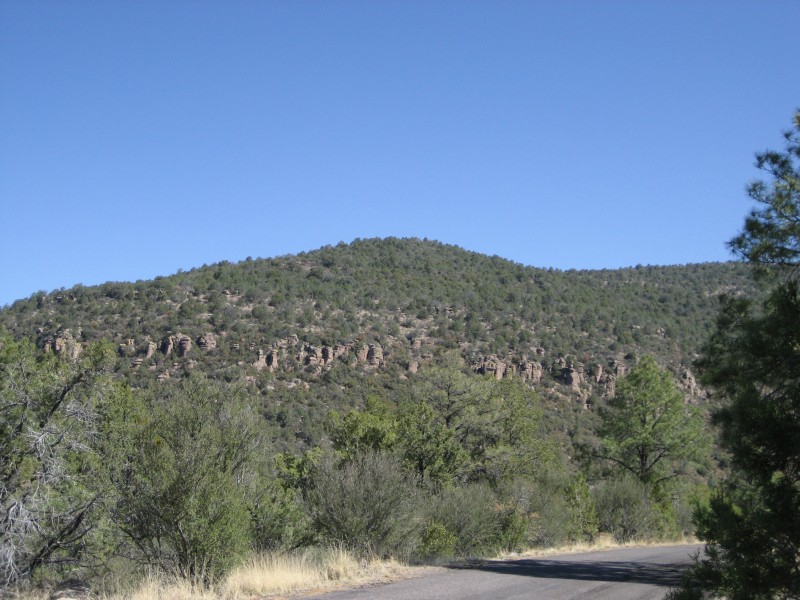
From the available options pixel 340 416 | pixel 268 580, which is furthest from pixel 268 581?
pixel 340 416

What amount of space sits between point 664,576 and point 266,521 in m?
9.88

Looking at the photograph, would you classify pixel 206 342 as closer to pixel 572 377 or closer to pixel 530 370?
pixel 530 370

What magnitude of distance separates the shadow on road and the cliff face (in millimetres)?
38785

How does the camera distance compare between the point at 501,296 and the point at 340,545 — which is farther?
the point at 501,296

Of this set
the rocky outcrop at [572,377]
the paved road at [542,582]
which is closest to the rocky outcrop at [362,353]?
the rocky outcrop at [572,377]

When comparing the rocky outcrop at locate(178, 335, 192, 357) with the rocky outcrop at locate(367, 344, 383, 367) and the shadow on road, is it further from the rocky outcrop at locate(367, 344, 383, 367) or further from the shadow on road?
the shadow on road

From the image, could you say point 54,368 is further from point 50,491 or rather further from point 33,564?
point 33,564

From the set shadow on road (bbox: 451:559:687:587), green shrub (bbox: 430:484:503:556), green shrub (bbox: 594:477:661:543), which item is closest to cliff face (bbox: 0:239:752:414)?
green shrub (bbox: 594:477:661:543)

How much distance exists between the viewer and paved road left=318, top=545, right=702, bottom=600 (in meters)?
10.7

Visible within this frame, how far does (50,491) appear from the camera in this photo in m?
11.8

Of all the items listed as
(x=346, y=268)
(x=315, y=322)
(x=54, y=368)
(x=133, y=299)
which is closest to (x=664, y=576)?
(x=54, y=368)

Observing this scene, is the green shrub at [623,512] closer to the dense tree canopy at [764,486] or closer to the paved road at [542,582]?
the paved road at [542,582]

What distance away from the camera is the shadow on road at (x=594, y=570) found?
14.6 m

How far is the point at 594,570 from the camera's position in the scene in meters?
16.5
